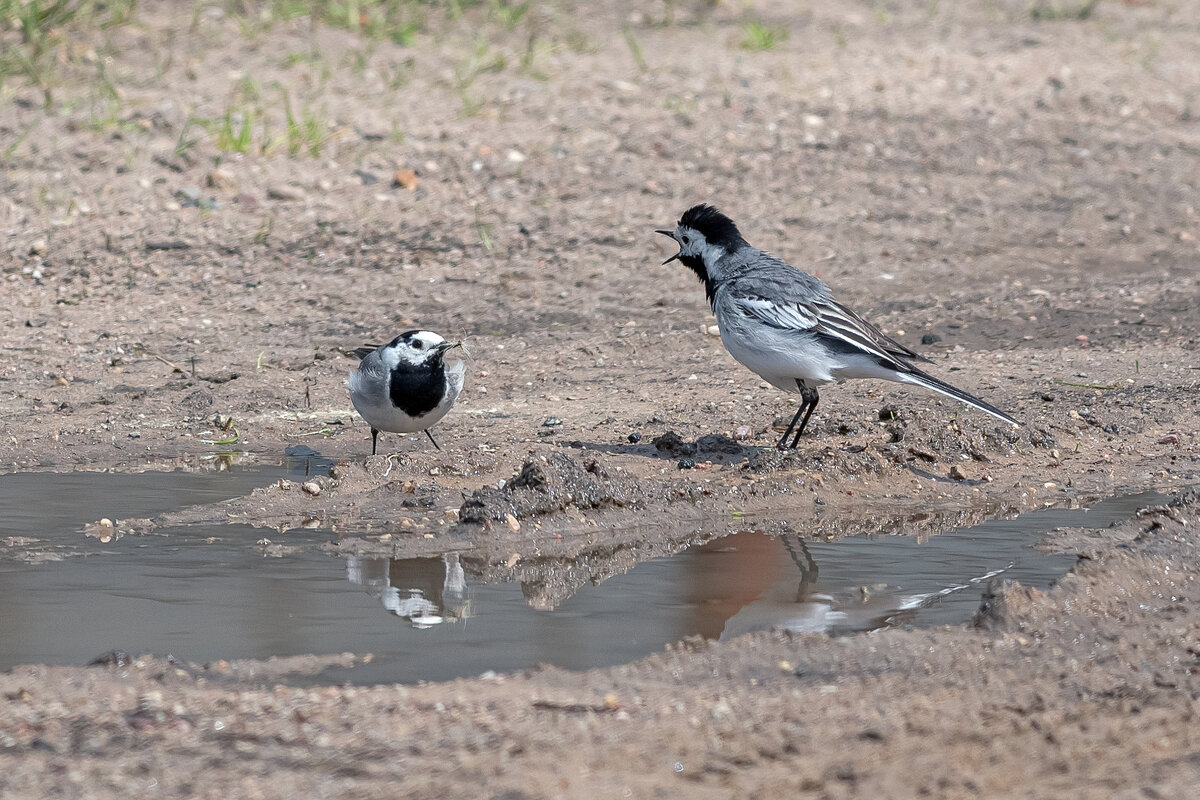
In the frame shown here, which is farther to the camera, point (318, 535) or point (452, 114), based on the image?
point (452, 114)

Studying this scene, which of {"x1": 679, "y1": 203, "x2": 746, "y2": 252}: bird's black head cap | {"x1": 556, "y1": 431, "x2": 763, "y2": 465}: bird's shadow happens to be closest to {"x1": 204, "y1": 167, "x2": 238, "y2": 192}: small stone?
{"x1": 679, "y1": 203, "x2": 746, "y2": 252}: bird's black head cap

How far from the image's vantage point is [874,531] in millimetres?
5938

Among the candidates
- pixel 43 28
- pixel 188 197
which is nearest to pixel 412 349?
pixel 188 197

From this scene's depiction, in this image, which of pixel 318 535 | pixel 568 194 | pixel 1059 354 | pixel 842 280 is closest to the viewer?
pixel 318 535

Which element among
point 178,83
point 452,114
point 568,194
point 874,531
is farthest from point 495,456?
point 178,83

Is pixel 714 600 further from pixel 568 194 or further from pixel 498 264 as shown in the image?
pixel 568 194

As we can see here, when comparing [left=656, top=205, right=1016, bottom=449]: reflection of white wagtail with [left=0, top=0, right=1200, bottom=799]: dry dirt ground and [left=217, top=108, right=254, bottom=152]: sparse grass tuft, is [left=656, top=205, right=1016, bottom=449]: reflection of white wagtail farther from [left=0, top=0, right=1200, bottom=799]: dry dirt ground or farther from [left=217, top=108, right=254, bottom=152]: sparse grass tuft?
[left=217, top=108, right=254, bottom=152]: sparse grass tuft

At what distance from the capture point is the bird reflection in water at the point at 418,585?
473cm

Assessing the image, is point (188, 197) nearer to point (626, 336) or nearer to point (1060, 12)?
point (626, 336)

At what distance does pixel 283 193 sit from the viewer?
34.9ft

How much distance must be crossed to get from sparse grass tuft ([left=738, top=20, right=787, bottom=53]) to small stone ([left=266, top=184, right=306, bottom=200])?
4.62 meters

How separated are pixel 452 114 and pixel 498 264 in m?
2.26

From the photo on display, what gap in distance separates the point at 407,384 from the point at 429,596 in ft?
5.67

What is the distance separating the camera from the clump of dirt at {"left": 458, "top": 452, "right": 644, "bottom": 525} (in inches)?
225
